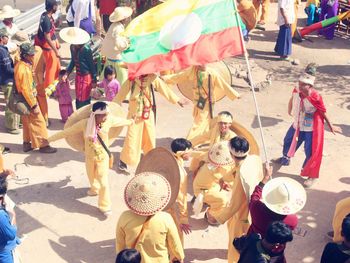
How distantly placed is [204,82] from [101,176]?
2202 millimetres

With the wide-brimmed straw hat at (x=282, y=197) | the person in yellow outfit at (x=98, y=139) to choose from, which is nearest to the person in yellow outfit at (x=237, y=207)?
the wide-brimmed straw hat at (x=282, y=197)

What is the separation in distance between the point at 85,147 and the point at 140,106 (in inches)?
44.9

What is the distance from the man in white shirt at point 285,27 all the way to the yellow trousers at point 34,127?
658 cm

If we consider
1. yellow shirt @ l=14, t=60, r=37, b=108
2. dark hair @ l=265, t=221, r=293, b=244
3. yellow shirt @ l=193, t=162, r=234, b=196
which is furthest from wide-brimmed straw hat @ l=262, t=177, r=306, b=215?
yellow shirt @ l=14, t=60, r=37, b=108

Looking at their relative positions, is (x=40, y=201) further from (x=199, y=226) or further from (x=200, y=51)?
(x=200, y=51)

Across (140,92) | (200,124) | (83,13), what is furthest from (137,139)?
(83,13)

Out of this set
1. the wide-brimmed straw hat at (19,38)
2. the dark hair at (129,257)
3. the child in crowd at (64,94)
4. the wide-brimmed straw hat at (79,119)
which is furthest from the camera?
the wide-brimmed straw hat at (19,38)

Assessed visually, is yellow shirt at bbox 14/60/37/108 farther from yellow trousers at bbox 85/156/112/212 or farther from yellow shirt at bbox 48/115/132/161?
yellow trousers at bbox 85/156/112/212

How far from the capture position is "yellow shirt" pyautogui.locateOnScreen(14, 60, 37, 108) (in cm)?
838

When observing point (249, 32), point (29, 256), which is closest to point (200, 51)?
point (29, 256)

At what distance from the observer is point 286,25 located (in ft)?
43.1

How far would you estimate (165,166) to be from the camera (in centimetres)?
622

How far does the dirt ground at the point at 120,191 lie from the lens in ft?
22.9

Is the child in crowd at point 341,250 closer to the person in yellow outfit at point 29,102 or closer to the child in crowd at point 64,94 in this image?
the person in yellow outfit at point 29,102
